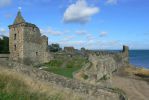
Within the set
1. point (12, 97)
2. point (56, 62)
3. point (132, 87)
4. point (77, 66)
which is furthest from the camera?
point (132, 87)

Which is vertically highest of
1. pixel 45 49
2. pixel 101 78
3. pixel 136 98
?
pixel 45 49

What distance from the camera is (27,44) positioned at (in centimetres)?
3106

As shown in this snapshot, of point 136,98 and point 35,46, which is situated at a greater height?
point 35,46

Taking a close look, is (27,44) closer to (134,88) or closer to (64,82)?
(64,82)

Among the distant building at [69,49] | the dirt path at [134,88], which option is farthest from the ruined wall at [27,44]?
the dirt path at [134,88]

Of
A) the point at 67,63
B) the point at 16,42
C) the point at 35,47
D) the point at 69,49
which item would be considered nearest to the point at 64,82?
the point at 67,63

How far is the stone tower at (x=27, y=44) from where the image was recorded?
101ft

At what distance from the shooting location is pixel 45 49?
32.8m

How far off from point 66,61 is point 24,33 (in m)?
4.66

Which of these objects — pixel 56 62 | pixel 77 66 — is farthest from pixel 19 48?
pixel 77 66

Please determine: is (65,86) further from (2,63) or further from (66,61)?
(66,61)

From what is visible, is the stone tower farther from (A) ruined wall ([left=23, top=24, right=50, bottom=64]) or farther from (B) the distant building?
(B) the distant building

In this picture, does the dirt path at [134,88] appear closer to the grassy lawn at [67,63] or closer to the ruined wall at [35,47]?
the grassy lawn at [67,63]

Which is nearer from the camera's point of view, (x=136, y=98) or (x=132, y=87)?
(x=136, y=98)
